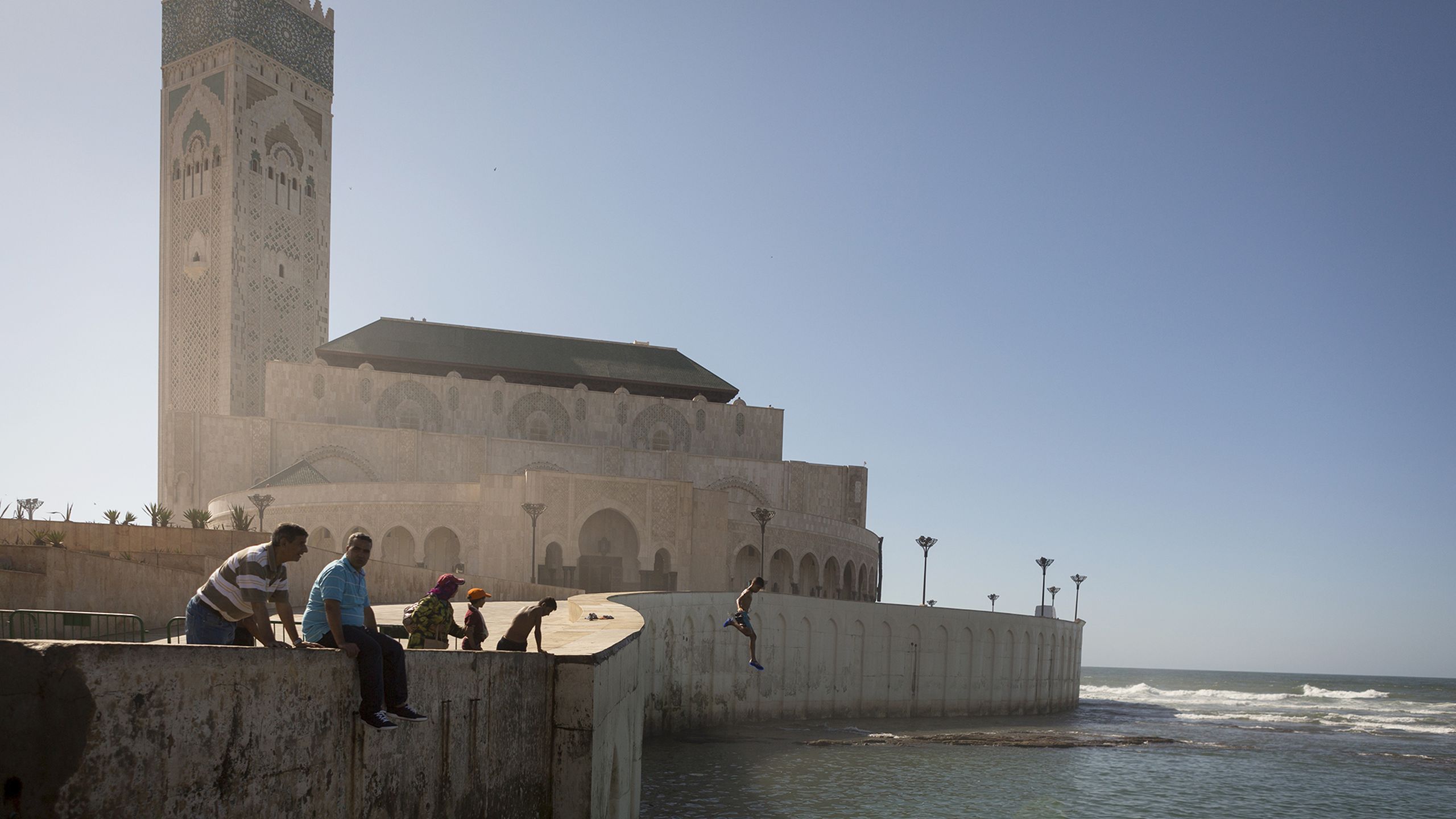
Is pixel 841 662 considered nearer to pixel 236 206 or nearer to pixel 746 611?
pixel 746 611

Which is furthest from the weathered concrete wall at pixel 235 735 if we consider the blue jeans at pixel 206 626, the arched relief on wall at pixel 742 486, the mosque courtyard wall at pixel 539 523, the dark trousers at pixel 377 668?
the arched relief on wall at pixel 742 486

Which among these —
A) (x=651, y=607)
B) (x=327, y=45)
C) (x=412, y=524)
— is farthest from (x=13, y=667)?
(x=327, y=45)

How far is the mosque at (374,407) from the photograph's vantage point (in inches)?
1799

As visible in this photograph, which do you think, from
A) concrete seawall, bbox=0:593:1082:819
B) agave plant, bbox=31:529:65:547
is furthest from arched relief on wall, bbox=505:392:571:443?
concrete seawall, bbox=0:593:1082:819

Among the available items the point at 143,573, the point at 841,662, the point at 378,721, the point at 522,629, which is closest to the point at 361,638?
the point at 378,721

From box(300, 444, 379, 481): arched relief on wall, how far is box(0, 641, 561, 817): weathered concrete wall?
47.5 meters

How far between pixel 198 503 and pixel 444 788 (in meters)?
49.7

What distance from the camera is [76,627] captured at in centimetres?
1480

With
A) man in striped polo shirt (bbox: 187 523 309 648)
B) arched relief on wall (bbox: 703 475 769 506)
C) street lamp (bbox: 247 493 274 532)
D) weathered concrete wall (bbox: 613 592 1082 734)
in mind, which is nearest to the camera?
man in striped polo shirt (bbox: 187 523 309 648)

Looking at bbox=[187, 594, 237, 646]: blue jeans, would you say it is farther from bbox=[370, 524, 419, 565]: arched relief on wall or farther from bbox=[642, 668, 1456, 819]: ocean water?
bbox=[370, 524, 419, 565]: arched relief on wall

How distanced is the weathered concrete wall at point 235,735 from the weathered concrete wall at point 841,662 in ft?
40.5

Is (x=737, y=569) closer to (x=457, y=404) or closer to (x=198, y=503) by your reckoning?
(x=457, y=404)

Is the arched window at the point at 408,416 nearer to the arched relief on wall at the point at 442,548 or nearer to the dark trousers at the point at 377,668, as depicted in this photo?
the arched relief on wall at the point at 442,548

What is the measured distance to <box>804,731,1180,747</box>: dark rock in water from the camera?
29.1m
